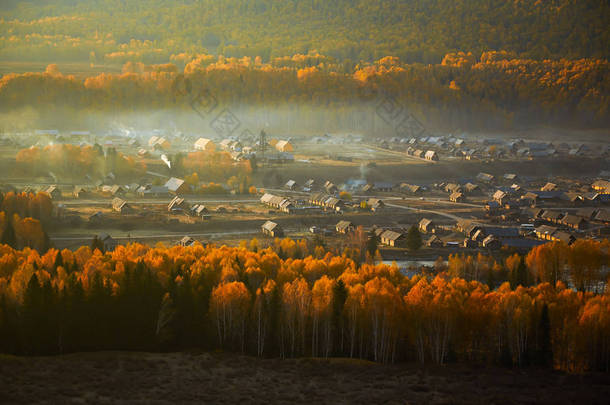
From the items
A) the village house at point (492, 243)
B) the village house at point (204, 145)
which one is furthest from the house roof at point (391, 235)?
the village house at point (204, 145)

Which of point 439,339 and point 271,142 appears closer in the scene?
point 439,339

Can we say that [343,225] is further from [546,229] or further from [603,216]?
[603,216]

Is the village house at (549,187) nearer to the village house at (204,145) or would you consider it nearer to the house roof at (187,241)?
the village house at (204,145)

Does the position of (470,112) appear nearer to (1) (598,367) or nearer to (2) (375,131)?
(2) (375,131)

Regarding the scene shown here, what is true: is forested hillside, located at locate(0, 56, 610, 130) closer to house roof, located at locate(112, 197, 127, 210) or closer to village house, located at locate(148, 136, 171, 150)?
village house, located at locate(148, 136, 171, 150)

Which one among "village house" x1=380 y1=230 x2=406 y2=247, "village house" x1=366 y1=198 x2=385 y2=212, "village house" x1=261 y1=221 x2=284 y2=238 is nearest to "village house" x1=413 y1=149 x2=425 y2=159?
"village house" x1=366 y1=198 x2=385 y2=212

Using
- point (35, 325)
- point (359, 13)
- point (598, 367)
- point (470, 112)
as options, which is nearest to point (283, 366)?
point (35, 325)
